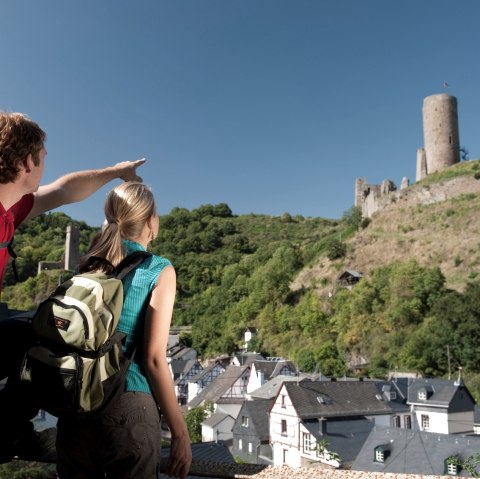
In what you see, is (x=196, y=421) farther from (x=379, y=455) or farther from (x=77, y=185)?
(x=77, y=185)

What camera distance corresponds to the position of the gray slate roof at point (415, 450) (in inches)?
624

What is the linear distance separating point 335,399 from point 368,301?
13.3m

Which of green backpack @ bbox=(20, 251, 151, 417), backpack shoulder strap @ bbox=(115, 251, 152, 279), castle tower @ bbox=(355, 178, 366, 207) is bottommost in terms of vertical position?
green backpack @ bbox=(20, 251, 151, 417)

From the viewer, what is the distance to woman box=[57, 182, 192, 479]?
1.67 meters

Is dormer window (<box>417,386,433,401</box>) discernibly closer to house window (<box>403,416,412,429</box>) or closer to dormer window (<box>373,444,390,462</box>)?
house window (<box>403,416,412,429</box>)

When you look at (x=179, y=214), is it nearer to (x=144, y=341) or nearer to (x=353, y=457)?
(x=353, y=457)

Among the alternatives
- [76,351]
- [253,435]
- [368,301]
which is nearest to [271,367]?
[368,301]

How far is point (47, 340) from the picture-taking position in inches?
60.3

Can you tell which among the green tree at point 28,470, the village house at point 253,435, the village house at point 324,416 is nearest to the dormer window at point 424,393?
the village house at point 324,416

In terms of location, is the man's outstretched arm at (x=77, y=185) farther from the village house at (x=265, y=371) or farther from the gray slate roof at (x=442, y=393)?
the village house at (x=265, y=371)

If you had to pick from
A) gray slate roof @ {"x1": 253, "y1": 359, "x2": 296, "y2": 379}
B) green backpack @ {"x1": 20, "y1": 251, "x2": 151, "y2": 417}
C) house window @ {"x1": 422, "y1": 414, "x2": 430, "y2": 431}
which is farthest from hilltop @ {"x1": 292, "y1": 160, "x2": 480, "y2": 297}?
green backpack @ {"x1": 20, "y1": 251, "x2": 151, "y2": 417}

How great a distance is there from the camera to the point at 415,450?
17.0 m

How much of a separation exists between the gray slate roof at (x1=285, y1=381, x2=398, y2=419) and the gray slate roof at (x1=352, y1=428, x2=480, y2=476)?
459 centimetres

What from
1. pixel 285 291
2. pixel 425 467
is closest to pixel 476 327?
pixel 425 467
